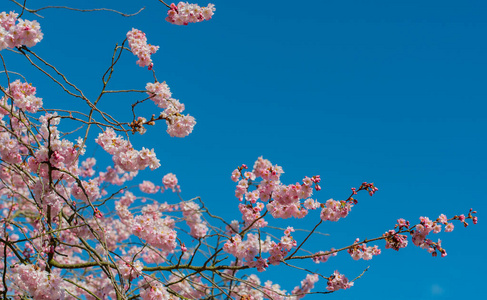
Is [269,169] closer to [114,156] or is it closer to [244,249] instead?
[244,249]

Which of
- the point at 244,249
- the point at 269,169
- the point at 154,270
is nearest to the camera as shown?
the point at 154,270

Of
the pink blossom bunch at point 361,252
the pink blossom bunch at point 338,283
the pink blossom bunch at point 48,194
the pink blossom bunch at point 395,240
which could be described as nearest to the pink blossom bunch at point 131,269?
the pink blossom bunch at point 48,194

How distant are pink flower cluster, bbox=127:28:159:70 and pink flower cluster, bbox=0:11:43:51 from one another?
0.90m

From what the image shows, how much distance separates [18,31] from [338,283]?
343 cm

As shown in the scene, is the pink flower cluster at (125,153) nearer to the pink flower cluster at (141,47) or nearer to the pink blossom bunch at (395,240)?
the pink flower cluster at (141,47)

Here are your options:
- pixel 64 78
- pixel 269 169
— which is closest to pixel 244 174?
pixel 269 169

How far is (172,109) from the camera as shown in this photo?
13.2ft

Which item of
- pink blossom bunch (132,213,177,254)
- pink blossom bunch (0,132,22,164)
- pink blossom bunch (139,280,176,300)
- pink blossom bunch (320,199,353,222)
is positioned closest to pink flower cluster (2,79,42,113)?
pink blossom bunch (0,132,22,164)

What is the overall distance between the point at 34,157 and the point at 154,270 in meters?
1.39

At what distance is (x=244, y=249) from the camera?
4.29m

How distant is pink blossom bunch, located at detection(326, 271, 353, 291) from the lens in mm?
4148

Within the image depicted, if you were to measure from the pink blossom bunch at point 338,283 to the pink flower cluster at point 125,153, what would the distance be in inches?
75.7

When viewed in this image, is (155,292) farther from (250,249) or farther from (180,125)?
(180,125)

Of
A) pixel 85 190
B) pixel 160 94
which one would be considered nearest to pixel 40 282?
pixel 85 190
